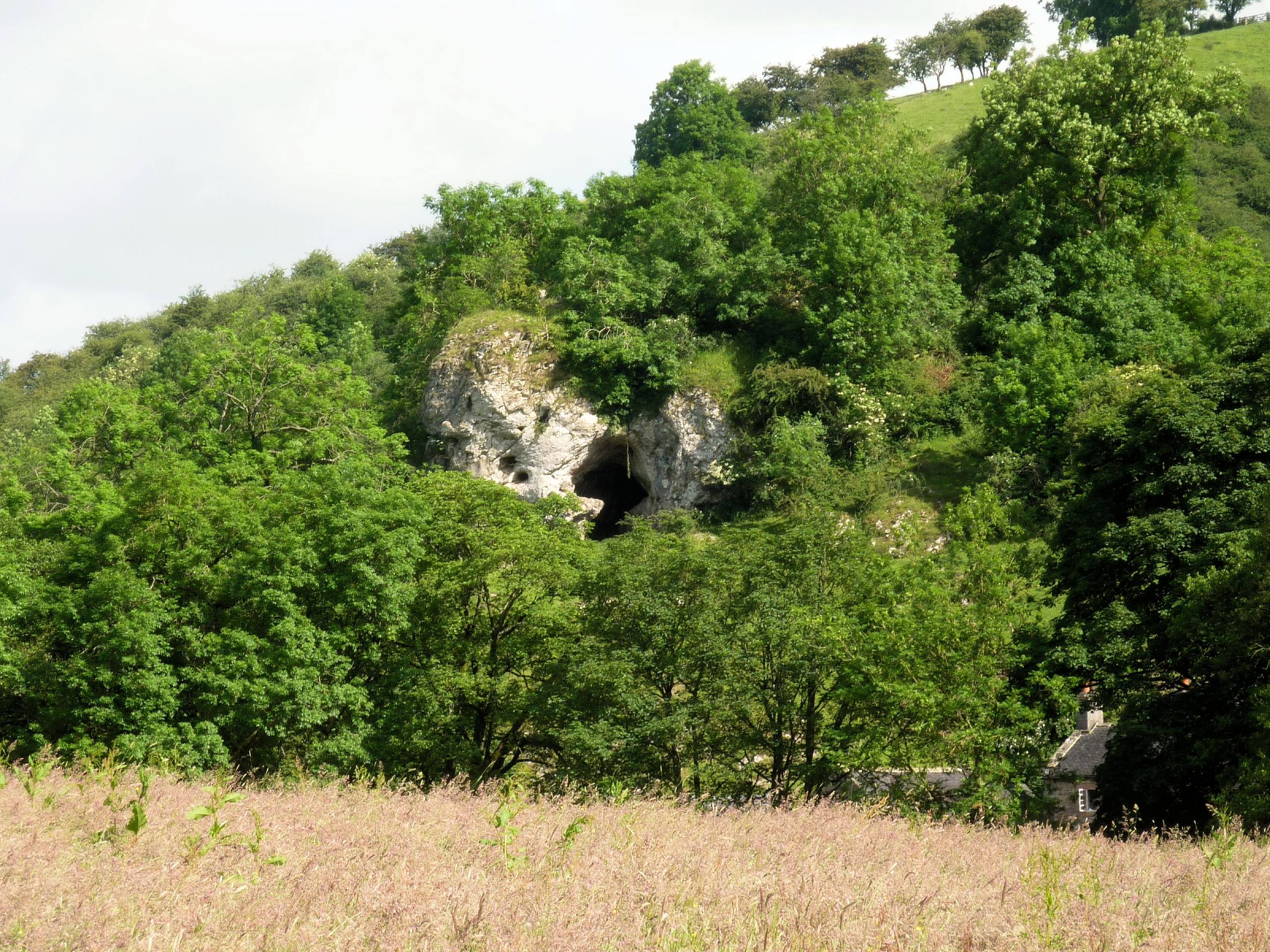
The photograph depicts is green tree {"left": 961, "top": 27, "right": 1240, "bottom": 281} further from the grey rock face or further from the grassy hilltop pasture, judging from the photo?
the grassy hilltop pasture

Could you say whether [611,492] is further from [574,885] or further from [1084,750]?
[574,885]

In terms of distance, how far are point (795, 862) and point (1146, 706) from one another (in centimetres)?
1576

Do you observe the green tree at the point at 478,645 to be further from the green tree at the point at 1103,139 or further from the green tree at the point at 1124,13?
the green tree at the point at 1124,13

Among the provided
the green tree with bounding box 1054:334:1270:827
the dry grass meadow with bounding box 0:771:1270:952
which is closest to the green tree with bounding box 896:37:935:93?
the green tree with bounding box 1054:334:1270:827

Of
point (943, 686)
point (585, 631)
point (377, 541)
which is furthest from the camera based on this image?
point (377, 541)

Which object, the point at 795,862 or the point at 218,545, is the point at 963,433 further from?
the point at 795,862

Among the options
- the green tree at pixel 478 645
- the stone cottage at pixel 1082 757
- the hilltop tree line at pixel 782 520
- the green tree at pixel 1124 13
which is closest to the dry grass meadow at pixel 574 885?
the hilltop tree line at pixel 782 520

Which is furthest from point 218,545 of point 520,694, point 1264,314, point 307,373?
point 1264,314

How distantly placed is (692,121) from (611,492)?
31.7 meters

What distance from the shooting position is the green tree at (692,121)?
7294cm

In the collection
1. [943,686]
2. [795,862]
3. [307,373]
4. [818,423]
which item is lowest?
[943,686]

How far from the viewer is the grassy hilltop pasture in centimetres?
7662

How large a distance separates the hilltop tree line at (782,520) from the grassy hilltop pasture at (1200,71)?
2803cm

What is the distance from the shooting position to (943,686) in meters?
23.5
